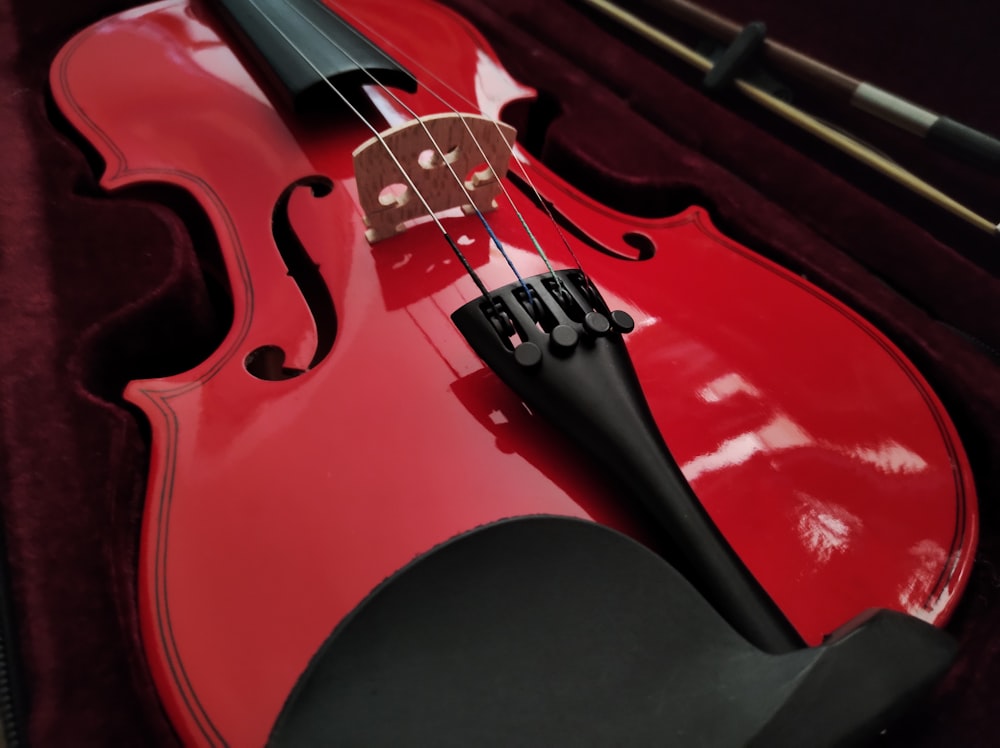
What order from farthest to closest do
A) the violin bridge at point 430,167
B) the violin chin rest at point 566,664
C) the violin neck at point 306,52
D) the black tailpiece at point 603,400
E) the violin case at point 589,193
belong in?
the violin neck at point 306,52 < the violin bridge at point 430,167 < the violin case at point 589,193 < the black tailpiece at point 603,400 < the violin chin rest at point 566,664

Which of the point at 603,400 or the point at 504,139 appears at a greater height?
the point at 504,139

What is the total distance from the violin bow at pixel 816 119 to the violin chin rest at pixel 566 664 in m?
0.84

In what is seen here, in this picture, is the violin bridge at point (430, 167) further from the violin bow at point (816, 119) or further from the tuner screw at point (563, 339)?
the violin bow at point (816, 119)

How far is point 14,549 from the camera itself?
0.59m

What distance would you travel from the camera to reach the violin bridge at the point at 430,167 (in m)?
0.69

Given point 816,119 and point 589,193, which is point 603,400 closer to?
point 589,193

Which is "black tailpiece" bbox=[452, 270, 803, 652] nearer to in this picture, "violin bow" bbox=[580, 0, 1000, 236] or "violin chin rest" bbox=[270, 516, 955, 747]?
"violin chin rest" bbox=[270, 516, 955, 747]

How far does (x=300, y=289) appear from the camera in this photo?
0.73 meters

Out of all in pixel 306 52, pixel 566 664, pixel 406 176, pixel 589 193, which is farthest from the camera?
pixel 589 193

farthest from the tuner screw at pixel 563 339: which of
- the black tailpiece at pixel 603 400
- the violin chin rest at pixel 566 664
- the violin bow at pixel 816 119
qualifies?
the violin bow at pixel 816 119

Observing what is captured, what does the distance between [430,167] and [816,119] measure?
87cm

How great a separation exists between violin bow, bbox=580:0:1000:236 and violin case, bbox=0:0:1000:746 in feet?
0.18

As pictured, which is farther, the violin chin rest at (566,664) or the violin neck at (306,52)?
the violin neck at (306,52)

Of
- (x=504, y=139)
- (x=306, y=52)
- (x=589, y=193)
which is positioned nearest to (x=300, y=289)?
(x=504, y=139)
